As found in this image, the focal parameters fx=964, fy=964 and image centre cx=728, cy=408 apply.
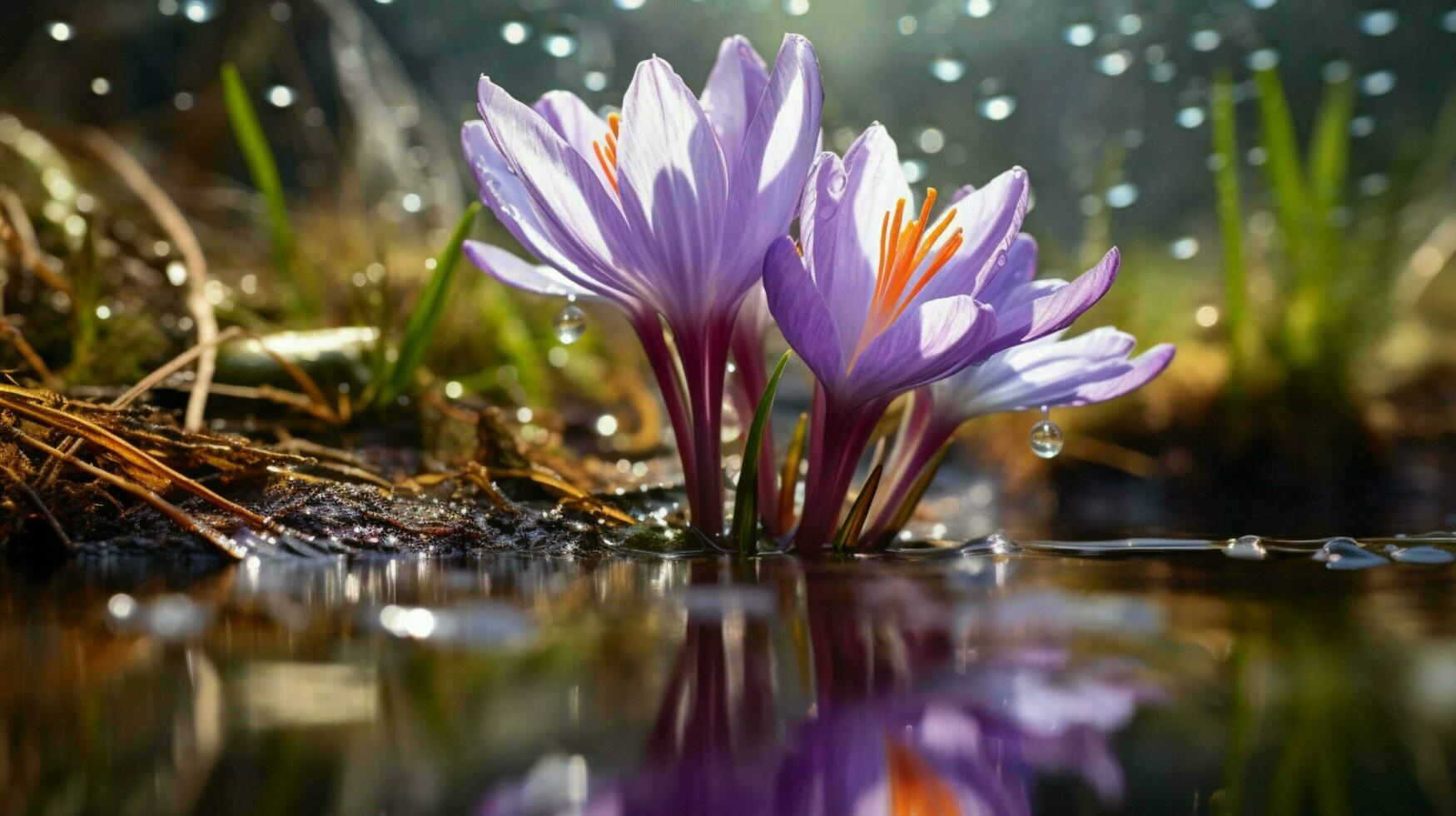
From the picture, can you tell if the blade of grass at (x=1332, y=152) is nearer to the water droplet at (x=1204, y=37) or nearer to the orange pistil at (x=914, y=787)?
the water droplet at (x=1204, y=37)

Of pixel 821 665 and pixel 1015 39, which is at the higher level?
pixel 1015 39

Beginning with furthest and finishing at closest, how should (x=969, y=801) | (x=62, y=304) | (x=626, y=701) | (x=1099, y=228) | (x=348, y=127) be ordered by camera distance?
1. (x=348, y=127)
2. (x=1099, y=228)
3. (x=62, y=304)
4. (x=626, y=701)
5. (x=969, y=801)

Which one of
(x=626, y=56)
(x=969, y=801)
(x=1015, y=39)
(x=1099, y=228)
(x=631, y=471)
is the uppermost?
(x=1015, y=39)

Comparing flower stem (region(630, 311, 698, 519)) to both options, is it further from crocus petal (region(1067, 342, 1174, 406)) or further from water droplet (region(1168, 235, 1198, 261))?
water droplet (region(1168, 235, 1198, 261))

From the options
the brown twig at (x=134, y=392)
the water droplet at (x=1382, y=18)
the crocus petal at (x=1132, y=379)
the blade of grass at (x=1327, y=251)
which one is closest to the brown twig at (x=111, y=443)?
the brown twig at (x=134, y=392)

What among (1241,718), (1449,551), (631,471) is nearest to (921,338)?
(1241,718)

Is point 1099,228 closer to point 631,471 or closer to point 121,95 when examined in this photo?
point 631,471
